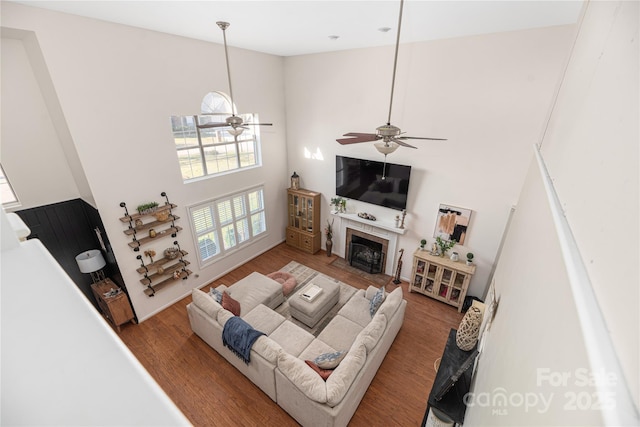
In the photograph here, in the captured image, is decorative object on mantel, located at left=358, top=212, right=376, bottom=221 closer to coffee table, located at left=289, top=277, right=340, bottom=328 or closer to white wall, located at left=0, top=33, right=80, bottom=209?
coffee table, located at left=289, top=277, right=340, bottom=328

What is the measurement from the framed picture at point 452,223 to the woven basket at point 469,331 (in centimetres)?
220

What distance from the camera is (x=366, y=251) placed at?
5.88 meters

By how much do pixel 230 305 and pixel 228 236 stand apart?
199 cm

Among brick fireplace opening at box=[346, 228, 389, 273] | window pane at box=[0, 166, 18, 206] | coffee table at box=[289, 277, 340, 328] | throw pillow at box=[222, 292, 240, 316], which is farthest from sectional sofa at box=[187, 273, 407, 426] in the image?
window pane at box=[0, 166, 18, 206]

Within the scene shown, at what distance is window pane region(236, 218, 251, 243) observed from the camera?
5871 millimetres

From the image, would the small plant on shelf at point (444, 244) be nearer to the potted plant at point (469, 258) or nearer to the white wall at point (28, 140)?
the potted plant at point (469, 258)

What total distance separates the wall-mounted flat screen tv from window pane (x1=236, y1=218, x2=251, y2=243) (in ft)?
7.16

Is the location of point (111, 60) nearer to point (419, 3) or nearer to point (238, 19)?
point (238, 19)

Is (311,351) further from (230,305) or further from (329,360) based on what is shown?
(230,305)

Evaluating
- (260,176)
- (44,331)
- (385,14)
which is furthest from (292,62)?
(44,331)

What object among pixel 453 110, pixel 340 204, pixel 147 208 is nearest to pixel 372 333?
pixel 340 204

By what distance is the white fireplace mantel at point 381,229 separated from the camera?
17.2 feet

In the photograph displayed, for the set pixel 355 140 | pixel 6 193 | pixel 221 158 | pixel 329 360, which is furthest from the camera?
pixel 221 158

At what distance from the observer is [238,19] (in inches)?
125
